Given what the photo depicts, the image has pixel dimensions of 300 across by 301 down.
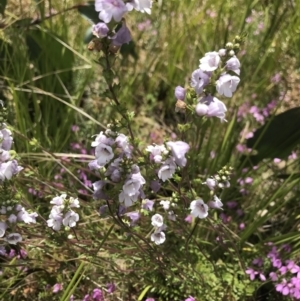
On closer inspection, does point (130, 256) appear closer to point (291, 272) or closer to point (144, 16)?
point (291, 272)

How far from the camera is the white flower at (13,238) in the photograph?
2.78 ft

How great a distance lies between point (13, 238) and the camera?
2.82ft

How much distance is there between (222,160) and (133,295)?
1.45 feet

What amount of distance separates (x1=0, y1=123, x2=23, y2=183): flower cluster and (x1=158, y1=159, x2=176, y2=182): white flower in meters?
0.25

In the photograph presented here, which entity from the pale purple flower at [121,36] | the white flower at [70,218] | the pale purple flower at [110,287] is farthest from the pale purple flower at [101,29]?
the pale purple flower at [110,287]

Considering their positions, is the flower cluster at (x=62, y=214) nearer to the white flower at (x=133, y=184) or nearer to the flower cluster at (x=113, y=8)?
the white flower at (x=133, y=184)

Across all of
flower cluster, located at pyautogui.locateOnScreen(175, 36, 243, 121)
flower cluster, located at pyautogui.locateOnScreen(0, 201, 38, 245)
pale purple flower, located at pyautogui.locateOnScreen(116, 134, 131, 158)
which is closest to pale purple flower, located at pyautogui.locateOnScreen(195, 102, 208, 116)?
flower cluster, located at pyautogui.locateOnScreen(175, 36, 243, 121)

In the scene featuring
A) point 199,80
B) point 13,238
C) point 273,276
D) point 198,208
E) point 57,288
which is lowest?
point 57,288

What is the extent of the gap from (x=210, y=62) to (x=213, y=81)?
3 centimetres

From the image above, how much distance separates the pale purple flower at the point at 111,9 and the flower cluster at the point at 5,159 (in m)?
0.30

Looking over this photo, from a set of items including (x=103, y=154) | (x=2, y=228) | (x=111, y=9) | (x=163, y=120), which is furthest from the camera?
(x=163, y=120)

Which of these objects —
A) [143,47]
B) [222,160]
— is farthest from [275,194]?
[143,47]

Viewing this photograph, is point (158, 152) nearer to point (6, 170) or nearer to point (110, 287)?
point (6, 170)

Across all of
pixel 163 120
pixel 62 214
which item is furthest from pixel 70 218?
pixel 163 120
